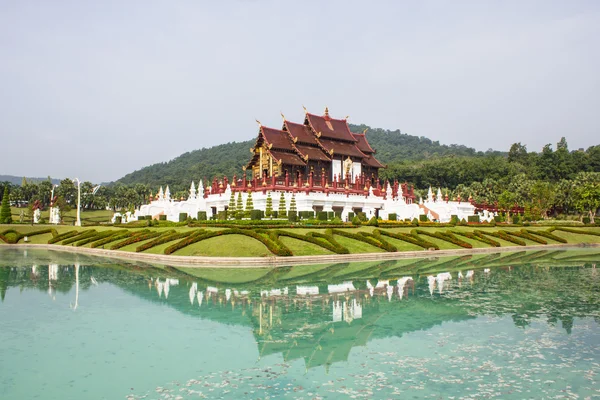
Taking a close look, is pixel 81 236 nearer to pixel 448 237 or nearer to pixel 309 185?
pixel 309 185

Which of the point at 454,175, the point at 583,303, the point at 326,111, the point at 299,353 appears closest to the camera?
the point at 299,353

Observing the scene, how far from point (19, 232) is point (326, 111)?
3579cm

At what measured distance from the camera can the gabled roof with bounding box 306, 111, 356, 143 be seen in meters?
57.3

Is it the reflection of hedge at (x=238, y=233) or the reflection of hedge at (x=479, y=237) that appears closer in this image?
the reflection of hedge at (x=238, y=233)

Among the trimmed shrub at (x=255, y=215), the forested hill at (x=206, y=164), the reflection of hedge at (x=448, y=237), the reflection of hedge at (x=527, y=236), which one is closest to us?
the reflection of hedge at (x=448, y=237)

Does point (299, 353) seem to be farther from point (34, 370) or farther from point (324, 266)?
point (324, 266)

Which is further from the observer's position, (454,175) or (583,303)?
(454,175)

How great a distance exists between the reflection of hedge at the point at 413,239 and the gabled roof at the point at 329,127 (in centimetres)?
2275

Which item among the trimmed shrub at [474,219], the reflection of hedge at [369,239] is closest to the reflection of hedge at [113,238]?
the reflection of hedge at [369,239]

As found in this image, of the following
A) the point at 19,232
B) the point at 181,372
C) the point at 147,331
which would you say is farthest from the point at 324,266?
the point at 19,232

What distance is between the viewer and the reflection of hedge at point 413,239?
35594 mm

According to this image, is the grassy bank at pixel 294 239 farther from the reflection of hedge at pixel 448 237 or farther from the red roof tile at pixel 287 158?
the red roof tile at pixel 287 158

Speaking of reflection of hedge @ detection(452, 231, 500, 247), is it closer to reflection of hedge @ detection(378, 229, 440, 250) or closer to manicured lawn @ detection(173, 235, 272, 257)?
reflection of hedge @ detection(378, 229, 440, 250)

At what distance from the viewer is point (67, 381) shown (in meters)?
9.89
